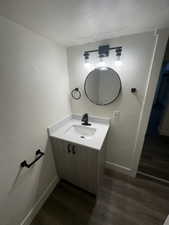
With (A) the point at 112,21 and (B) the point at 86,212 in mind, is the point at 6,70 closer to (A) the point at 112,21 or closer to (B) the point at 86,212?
(A) the point at 112,21

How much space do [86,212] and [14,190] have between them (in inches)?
36.9

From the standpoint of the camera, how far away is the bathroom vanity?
1.23m

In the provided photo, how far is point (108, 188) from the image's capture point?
1.60 m

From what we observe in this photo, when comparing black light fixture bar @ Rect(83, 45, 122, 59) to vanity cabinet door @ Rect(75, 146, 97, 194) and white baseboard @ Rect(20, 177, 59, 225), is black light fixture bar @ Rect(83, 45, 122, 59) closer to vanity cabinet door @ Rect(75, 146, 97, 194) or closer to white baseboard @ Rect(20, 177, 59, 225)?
vanity cabinet door @ Rect(75, 146, 97, 194)

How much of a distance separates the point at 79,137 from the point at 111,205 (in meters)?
1.02

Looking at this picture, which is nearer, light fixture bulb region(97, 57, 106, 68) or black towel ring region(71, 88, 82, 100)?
light fixture bulb region(97, 57, 106, 68)

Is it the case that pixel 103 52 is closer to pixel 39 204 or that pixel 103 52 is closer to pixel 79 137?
pixel 79 137

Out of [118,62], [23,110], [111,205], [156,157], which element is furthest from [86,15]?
[156,157]

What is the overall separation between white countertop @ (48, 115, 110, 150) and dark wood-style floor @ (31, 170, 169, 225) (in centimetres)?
89

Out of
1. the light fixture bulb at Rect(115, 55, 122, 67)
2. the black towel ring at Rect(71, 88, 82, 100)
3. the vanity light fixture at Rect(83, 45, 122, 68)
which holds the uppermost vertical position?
the vanity light fixture at Rect(83, 45, 122, 68)

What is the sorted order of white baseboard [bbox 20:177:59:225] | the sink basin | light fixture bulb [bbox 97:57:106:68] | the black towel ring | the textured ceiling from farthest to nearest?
the black towel ring, the sink basin, light fixture bulb [bbox 97:57:106:68], white baseboard [bbox 20:177:59:225], the textured ceiling

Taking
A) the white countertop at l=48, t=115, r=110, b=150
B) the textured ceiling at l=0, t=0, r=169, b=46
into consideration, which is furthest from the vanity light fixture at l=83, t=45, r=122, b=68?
the white countertop at l=48, t=115, r=110, b=150

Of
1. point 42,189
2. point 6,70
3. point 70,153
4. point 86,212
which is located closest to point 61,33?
point 6,70

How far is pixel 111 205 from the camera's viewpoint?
139 cm
